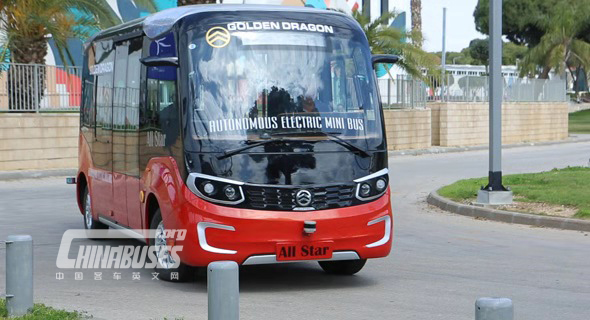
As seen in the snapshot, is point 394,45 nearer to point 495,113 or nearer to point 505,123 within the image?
point 505,123

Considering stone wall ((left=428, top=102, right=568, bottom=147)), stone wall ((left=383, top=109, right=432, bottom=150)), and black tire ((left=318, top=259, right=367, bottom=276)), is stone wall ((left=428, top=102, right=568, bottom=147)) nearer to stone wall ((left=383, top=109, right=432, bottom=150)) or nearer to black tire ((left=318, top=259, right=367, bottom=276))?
stone wall ((left=383, top=109, right=432, bottom=150))

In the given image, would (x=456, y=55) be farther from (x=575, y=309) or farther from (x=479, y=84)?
(x=575, y=309)

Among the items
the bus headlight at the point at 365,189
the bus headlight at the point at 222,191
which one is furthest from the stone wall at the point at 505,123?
the bus headlight at the point at 222,191

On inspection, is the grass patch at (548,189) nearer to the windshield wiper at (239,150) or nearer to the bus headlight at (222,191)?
the windshield wiper at (239,150)

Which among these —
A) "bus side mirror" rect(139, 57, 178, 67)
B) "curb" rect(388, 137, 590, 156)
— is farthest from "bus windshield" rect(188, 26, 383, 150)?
"curb" rect(388, 137, 590, 156)

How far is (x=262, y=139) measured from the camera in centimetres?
932

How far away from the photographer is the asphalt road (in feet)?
27.3

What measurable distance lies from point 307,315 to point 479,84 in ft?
101

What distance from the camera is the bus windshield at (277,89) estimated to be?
30.7 feet

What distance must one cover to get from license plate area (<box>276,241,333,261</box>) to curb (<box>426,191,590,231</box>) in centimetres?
589

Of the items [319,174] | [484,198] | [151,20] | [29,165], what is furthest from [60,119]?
[319,174]

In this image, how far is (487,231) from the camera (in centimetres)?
1400

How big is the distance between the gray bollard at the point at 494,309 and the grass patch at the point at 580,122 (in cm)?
5049

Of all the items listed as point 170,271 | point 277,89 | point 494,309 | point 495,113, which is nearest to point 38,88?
point 495,113
